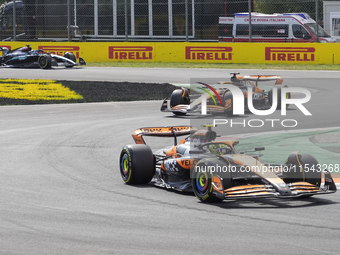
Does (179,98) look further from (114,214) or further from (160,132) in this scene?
(114,214)

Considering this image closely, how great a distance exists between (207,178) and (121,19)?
24.2m

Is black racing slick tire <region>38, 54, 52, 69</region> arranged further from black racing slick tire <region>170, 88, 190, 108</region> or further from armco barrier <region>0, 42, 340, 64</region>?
black racing slick tire <region>170, 88, 190, 108</region>

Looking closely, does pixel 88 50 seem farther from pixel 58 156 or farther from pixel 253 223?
pixel 253 223

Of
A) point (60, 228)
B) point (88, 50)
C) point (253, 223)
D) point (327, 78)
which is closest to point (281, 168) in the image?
point (253, 223)

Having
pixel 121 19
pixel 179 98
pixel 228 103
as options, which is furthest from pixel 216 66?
pixel 228 103

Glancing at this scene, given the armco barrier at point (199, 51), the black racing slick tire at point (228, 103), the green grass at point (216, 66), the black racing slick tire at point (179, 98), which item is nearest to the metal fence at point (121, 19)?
the armco barrier at point (199, 51)

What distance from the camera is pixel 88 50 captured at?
30062mm

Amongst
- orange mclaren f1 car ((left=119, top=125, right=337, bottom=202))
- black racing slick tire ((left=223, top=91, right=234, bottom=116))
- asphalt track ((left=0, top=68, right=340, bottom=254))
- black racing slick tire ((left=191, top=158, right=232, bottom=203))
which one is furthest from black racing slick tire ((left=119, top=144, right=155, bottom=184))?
black racing slick tire ((left=223, top=91, right=234, bottom=116))

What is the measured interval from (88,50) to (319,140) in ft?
66.9

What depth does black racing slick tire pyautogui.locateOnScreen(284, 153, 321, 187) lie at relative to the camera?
7.20 metres

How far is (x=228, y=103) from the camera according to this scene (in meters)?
14.2

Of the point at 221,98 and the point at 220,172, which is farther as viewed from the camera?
the point at 221,98

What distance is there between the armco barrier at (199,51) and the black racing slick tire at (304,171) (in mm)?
19985

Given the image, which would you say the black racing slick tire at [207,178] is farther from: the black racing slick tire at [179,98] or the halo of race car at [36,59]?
the halo of race car at [36,59]
